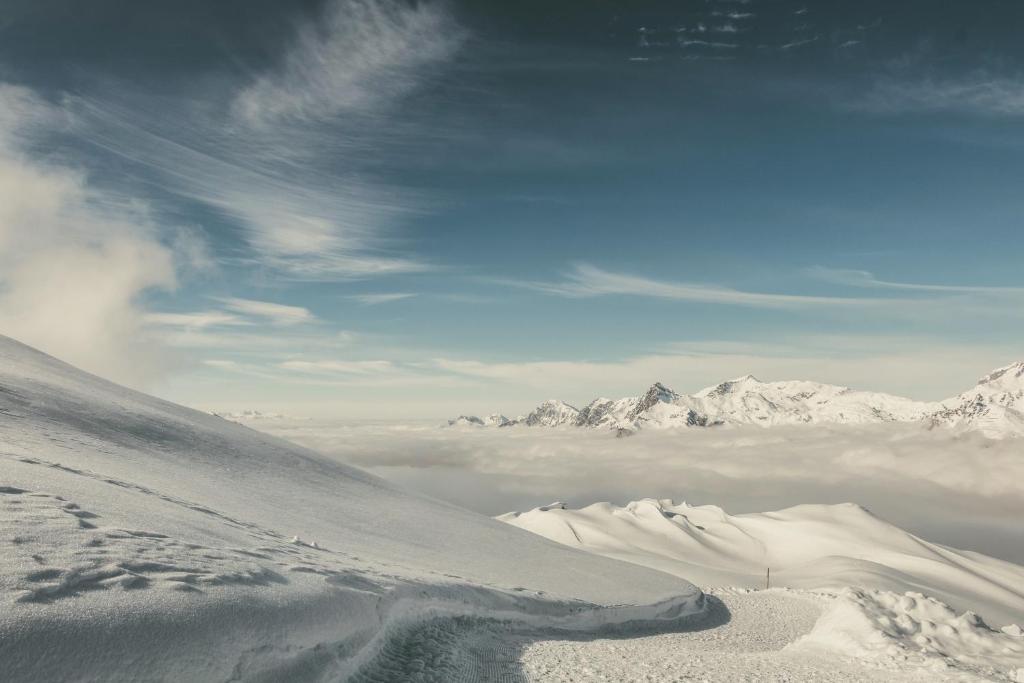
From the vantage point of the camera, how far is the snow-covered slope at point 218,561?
9.62 m

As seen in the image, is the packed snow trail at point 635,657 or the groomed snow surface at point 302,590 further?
the packed snow trail at point 635,657

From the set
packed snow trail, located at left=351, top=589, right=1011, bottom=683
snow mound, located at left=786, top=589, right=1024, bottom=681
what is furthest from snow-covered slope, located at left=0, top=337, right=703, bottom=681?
snow mound, located at left=786, top=589, right=1024, bottom=681

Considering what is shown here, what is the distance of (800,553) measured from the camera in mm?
185000

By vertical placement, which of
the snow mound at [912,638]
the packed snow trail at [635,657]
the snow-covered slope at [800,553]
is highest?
the snow mound at [912,638]

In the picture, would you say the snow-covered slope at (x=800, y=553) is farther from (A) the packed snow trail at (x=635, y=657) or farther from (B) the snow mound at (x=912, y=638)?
(A) the packed snow trail at (x=635, y=657)

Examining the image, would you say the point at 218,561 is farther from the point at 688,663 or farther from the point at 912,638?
the point at 912,638

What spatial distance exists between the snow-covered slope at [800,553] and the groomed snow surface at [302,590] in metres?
79.8

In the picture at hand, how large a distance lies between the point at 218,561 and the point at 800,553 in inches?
8234

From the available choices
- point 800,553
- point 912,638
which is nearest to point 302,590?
point 912,638

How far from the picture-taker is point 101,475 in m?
18.8

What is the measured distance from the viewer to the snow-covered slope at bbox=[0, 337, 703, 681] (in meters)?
9.62

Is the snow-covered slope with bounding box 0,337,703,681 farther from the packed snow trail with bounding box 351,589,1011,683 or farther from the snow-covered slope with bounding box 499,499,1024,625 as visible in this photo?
the snow-covered slope with bounding box 499,499,1024,625

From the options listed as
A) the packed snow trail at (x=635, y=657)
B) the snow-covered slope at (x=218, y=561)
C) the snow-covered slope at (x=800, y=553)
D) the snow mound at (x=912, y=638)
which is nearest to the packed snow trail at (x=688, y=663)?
the packed snow trail at (x=635, y=657)

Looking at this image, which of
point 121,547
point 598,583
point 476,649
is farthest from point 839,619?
point 121,547
